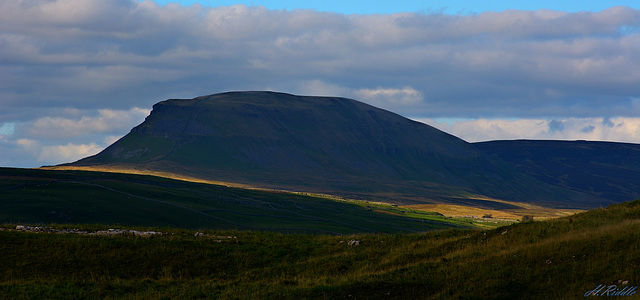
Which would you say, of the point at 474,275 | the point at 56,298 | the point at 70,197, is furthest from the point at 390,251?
the point at 70,197

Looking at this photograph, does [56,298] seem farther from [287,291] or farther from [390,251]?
[390,251]

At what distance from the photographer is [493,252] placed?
3712 cm

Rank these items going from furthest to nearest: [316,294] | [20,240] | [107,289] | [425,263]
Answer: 1. [20,240]
2. [425,263]
3. [107,289]
4. [316,294]

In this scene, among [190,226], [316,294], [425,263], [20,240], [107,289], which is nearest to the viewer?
[316,294]

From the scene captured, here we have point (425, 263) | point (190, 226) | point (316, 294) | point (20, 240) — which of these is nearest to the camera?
point (316, 294)

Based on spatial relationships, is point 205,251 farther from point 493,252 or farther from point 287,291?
point 493,252

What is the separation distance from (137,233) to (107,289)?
1305cm

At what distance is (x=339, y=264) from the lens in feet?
129

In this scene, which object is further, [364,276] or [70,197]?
[70,197]

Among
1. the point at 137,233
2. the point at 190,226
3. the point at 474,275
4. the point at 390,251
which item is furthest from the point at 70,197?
the point at 474,275

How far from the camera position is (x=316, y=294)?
30.6 m

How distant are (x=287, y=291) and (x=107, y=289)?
9.87m

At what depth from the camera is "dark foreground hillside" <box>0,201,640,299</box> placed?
30.5m

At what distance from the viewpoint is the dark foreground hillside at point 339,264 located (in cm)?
3050
